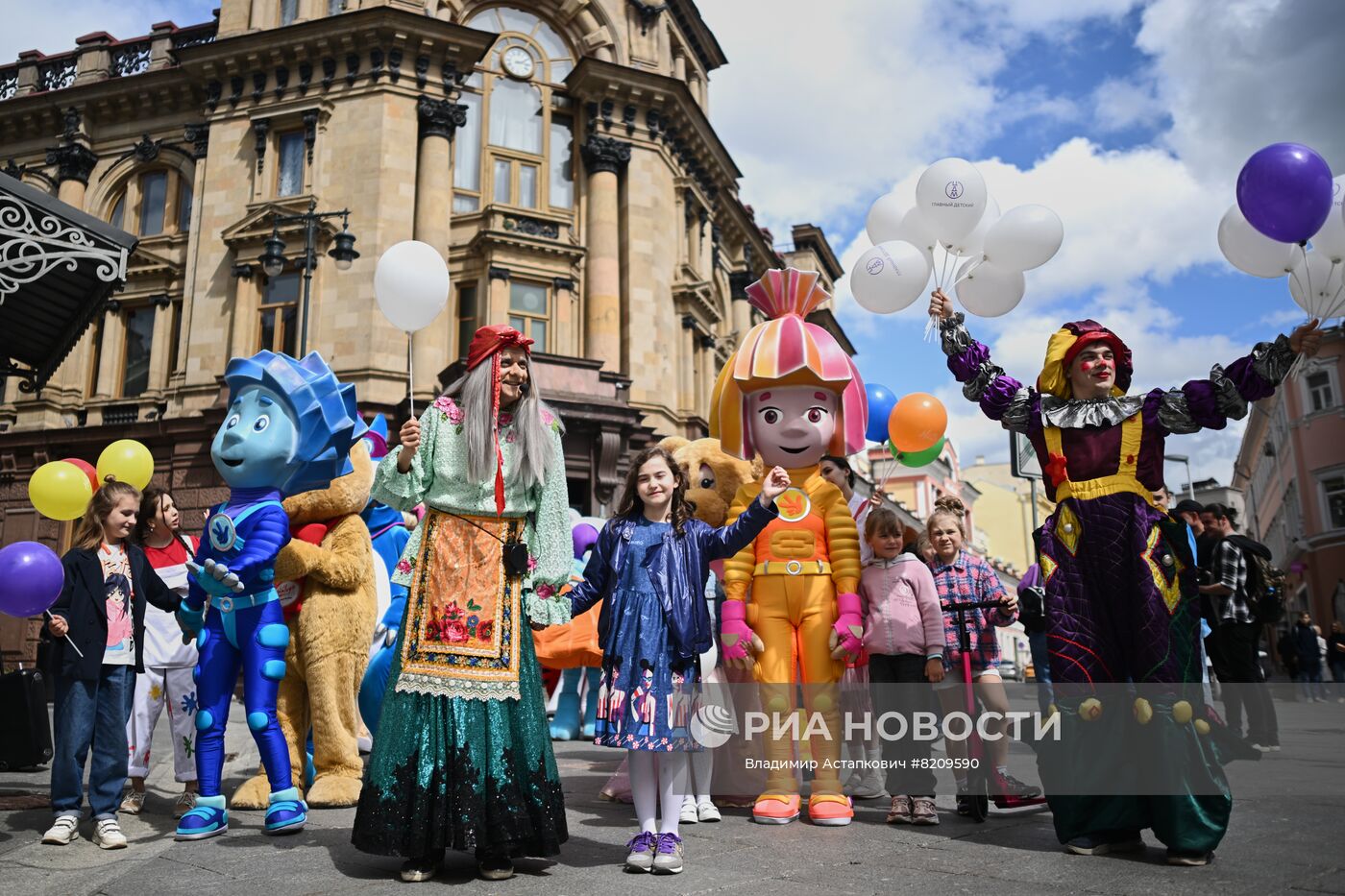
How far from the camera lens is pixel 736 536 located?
14.8 feet

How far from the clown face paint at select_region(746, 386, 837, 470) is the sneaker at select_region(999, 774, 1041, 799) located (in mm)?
2079

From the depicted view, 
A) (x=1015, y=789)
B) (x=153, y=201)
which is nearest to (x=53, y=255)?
(x=1015, y=789)

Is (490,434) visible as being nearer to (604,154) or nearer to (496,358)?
(496,358)

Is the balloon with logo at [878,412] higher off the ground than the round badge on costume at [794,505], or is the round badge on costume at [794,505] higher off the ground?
the balloon with logo at [878,412]

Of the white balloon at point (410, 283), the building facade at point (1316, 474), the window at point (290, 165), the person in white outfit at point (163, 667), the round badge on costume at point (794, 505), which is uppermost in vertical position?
the window at point (290, 165)

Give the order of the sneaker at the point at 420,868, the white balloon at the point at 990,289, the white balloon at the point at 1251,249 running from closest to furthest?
the sneaker at the point at 420,868, the white balloon at the point at 1251,249, the white balloon at the point at 990,289

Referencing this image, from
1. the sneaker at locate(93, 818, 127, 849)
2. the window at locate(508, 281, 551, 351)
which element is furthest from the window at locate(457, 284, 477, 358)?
the sneaker at locate(93, 818, 127, 849)

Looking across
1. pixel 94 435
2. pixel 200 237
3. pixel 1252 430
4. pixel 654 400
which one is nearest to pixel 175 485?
pixel 94 435

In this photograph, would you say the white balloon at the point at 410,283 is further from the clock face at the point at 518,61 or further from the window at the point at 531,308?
the clock face at the point at 518,61

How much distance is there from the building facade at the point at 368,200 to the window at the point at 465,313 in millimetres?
63

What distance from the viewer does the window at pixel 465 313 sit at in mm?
22156

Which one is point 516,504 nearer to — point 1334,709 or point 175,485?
point 1334,709

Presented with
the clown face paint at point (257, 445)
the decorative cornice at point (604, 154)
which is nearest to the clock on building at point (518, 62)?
the decorative cornice at point (604, 154)

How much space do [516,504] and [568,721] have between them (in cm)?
697
